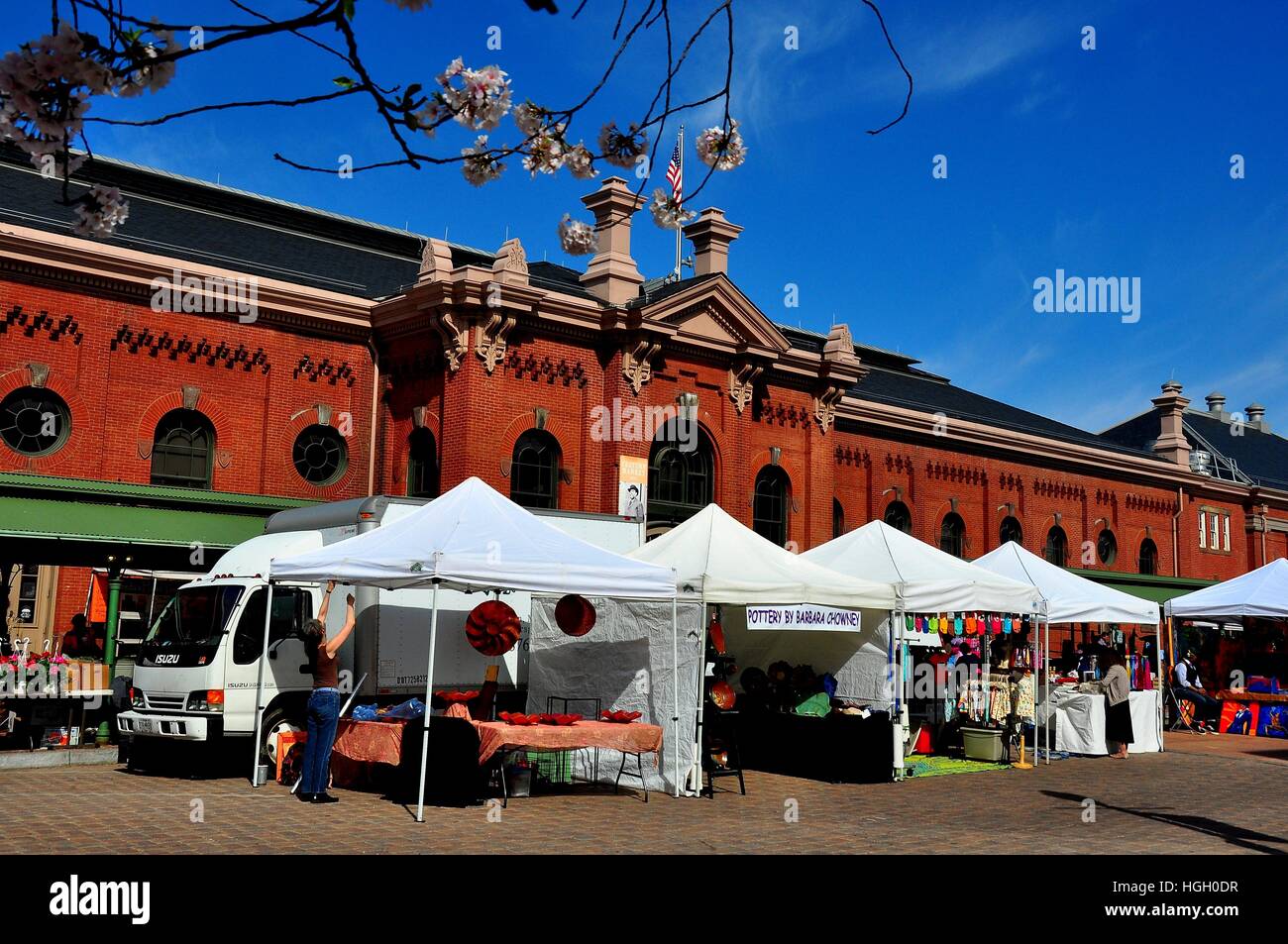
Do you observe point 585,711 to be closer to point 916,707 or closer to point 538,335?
point 916,707

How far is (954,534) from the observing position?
34.9 metres

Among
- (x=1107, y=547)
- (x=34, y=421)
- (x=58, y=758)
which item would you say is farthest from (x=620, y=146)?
(x=1107, y=547)

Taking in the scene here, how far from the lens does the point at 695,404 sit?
A: 24984 mm

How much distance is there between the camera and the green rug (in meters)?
16.8

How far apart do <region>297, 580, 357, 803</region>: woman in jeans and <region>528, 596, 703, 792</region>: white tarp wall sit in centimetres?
359

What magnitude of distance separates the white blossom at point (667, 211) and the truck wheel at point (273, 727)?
1054 centimetres

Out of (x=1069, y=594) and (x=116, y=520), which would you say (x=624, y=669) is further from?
(x=1069, y=594)

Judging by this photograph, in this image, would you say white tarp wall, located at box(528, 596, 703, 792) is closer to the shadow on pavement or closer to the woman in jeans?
the woman in jeans

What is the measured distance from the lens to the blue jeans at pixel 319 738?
12.6m

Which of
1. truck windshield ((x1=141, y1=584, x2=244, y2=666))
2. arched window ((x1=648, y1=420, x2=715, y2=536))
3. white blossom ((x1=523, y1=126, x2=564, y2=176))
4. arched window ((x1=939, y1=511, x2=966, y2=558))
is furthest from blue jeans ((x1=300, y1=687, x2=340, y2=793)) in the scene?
arched window ((x1=939, y1=511, x2=966, y2=558))

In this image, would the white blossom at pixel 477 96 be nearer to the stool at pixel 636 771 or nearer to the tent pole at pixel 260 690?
the tent pole at pixel 260 690

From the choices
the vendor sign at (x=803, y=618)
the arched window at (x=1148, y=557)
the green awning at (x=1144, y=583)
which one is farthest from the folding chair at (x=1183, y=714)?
the vendor sign at (x=803, y=618)
